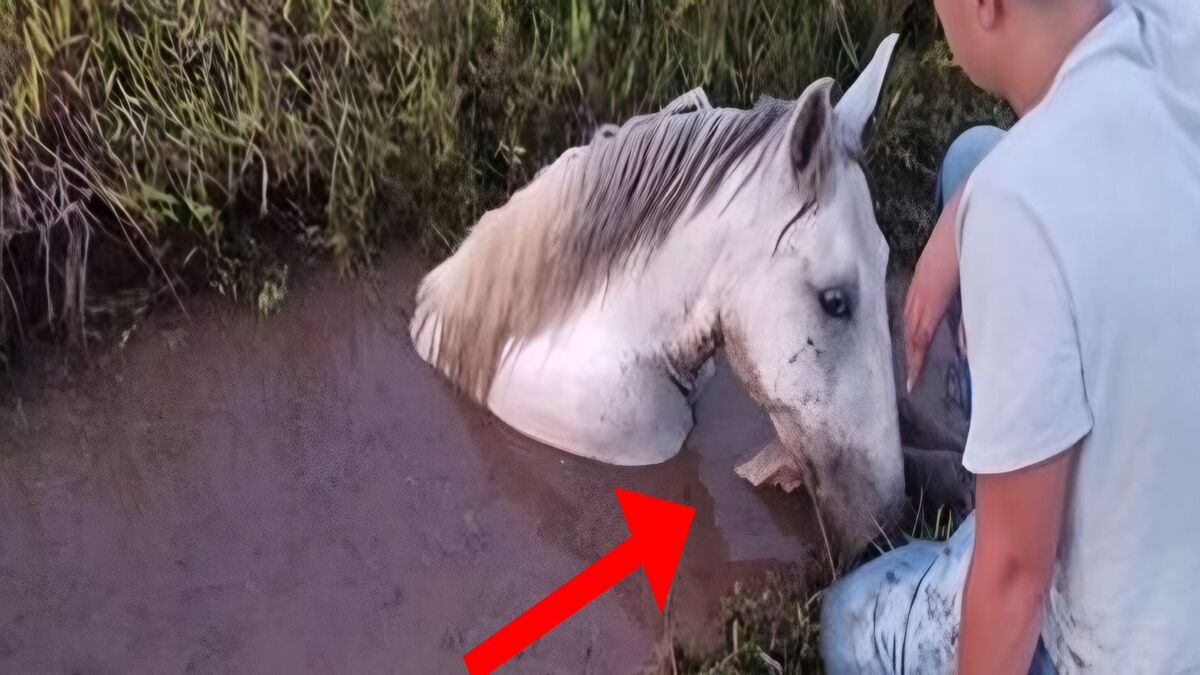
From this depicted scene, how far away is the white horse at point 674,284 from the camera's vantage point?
0.88 meters

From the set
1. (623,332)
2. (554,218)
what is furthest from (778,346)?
(554,218)

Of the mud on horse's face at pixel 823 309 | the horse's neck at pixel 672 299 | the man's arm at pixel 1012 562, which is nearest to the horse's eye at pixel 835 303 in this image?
the mud on horse's face at pixel 823 309

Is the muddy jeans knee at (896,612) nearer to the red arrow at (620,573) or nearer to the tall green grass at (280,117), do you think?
the red arrow at (620,573)

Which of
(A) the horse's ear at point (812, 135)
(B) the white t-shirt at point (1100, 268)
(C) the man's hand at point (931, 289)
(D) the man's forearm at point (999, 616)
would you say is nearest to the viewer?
(B) the white t-shirt at point (1100, 268)

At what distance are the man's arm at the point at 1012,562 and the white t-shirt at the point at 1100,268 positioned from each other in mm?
30

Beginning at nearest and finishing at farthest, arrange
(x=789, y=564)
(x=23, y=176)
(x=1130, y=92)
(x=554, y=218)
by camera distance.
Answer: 1. (x=1130, y=92)
2. (x=23, y=176)
3. (x=554, y=218)
4. (x=789, y=564)

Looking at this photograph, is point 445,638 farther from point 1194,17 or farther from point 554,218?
point 1194,17

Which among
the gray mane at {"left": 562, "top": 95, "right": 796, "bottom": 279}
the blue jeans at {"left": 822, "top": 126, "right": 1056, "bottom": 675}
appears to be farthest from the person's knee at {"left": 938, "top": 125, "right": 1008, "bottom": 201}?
the gray mane at {"left": 562, "top": 95, "right": 796, "bottom": 279}

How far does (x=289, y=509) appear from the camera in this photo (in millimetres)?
884

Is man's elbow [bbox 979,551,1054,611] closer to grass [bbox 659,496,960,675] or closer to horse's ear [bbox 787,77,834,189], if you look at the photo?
grass [bbox 659,496,960,675]

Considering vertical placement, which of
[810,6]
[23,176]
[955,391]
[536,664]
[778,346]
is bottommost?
[536,664]

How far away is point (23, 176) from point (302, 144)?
0.83 ft

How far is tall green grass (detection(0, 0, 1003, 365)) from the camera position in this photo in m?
0.78

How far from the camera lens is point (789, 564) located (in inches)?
39.9
